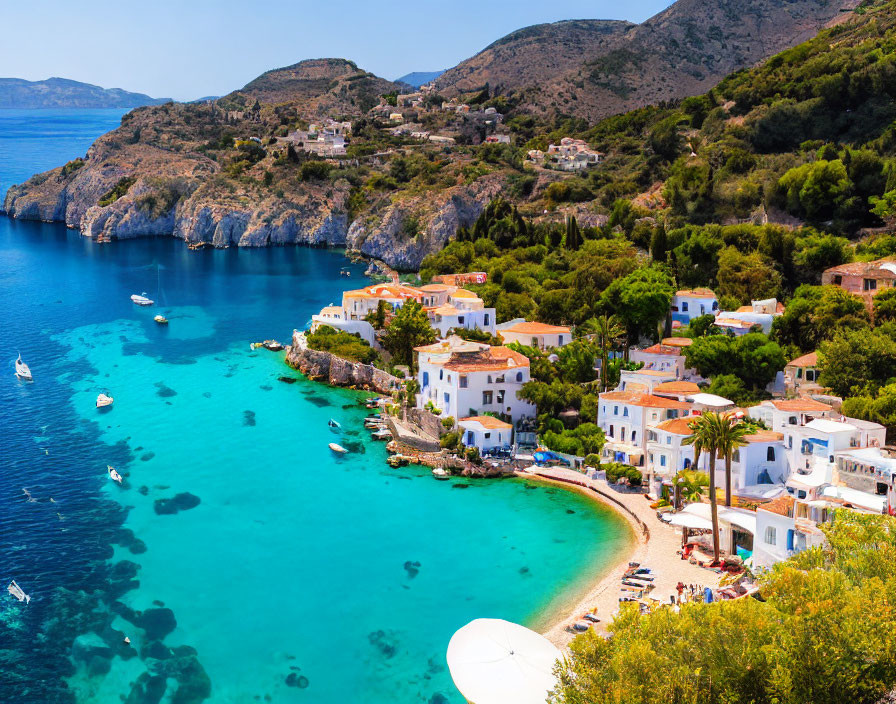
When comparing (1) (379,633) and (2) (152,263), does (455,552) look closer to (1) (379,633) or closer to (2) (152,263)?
(1) (379,633)

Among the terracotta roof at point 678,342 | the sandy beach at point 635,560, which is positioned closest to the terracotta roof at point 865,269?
the terracotta roof at point 678,342

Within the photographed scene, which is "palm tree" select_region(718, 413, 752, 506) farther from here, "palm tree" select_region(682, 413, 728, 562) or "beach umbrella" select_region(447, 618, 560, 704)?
"beach umbrella" select_region(447, 618, 560, 704)

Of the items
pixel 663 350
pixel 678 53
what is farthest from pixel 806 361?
pixel 678 53

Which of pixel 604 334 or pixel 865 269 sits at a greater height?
pixel 865 269

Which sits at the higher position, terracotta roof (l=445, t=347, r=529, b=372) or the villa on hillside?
the villa on hillside

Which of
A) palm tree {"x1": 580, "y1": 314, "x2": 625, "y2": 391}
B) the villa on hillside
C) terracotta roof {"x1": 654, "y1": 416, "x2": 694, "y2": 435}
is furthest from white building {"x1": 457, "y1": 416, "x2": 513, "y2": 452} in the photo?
the villa on hillside

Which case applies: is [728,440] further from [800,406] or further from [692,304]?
[692,304]
